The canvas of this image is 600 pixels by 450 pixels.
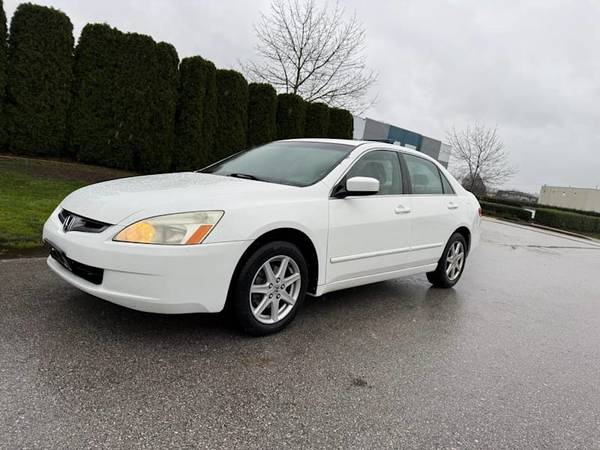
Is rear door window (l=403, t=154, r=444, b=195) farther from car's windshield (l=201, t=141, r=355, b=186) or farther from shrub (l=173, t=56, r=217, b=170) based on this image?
shrub (l=173, t=56, r=217, b=170)

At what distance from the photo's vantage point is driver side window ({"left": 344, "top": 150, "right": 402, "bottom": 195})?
163 inches

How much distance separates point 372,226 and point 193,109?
8489 millimetres

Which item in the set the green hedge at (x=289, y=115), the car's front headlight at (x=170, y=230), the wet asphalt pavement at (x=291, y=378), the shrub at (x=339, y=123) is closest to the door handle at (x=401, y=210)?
the wet asphalt pavement at (x=291, y=378)

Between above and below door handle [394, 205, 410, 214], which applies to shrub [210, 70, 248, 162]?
above

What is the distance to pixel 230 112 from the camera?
1223 cm

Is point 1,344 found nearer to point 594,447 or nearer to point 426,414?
point 426,414

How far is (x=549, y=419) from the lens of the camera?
2.71 metres

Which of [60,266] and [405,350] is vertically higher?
[60,266]

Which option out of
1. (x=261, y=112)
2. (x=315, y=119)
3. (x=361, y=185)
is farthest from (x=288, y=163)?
(x=315, y=119)

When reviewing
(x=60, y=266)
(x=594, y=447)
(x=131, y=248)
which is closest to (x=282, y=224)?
(x=131, y=248)

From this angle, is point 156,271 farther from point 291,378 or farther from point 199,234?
point 291,378

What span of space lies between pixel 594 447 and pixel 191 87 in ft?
35.5

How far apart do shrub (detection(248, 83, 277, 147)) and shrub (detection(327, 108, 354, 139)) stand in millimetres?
2797

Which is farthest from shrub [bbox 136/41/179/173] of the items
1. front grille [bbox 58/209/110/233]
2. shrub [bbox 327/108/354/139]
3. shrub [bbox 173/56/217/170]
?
front grille [bbox 58/209/110/233]
